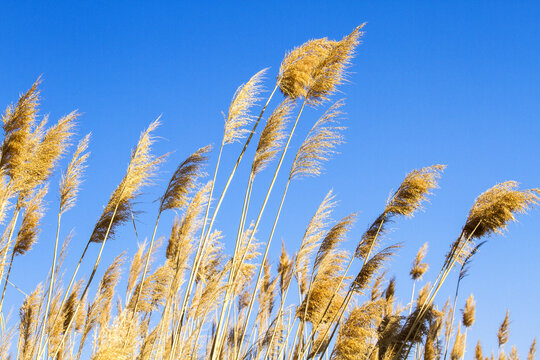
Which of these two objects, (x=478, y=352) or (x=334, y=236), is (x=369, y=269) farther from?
(x=478, y=352)

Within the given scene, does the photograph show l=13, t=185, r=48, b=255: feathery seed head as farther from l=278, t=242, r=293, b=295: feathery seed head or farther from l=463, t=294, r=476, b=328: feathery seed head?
l=463, t=294, r=476, b=328: feathery seed head

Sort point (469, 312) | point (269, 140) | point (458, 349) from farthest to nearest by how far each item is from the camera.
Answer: point (469, 312) → point (458, 349) → point (269, 140)

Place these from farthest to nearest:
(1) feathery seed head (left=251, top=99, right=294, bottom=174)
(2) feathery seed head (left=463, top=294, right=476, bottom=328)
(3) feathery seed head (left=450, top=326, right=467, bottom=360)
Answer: (2) feathery seed head (left=463, top=294, right=476, bottom=328) → (3) feathery seed head (left=450, top=326, right=467, bottom=360) → (1) feathery seed head (left=251, top=99, right=294, bottom=174)

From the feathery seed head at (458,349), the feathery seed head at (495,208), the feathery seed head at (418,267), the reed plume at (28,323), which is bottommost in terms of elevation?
the reed plume at (28,323)

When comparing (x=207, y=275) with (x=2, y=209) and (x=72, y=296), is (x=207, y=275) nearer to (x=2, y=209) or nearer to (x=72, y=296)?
(x=72, y=296)

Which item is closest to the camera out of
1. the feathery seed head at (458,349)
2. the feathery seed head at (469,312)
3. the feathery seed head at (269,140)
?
the feathery seed head at (269,140)

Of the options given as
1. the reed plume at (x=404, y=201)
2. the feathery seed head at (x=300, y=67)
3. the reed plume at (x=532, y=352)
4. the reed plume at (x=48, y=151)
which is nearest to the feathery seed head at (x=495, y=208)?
the reed plume at (x=404, y=201)

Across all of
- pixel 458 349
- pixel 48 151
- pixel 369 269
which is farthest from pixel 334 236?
pixel 458 349

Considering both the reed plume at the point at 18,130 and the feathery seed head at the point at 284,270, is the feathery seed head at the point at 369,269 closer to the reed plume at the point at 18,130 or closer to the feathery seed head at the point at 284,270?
the feathery seed head at the point at 284,270

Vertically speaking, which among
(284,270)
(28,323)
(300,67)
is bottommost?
(28,323)

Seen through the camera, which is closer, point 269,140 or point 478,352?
point 269,140

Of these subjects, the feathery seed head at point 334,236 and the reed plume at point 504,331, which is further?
the reed plume at point 504,331

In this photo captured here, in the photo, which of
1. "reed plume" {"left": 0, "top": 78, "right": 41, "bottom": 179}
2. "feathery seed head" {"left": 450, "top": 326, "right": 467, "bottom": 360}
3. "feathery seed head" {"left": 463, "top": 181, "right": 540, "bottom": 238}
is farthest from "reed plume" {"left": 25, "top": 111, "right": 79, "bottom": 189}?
"feathery seed head" {"left": 450, "top": 326, "right": 467, "bottom": 360}

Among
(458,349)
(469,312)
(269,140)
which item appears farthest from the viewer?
(469,312)
